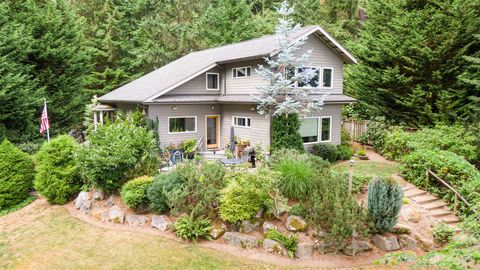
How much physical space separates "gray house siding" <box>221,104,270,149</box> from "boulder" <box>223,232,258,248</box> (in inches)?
273

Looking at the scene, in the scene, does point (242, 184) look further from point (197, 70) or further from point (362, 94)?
point (362, 94)

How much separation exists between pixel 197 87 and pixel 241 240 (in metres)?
10.5

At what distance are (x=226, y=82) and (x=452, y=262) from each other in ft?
51.2

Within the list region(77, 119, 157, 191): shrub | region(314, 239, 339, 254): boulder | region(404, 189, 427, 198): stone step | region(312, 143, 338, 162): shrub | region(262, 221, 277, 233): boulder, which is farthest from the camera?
region(312, 143, 338, 162): shrub

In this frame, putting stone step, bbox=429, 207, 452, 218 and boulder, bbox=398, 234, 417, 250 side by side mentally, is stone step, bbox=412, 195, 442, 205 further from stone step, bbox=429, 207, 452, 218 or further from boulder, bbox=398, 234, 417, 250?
boulder, bbox=398, 234, 417, 250

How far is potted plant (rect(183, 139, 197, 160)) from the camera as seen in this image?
1625 centimetres

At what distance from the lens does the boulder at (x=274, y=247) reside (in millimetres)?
9156

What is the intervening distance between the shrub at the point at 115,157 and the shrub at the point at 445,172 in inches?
407

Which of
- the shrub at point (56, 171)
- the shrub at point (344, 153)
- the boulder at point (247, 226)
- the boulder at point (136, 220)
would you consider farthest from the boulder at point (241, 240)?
the shrub at point (344, 153)

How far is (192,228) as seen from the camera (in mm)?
9727

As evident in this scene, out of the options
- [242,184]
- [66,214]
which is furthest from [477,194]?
[66,214]

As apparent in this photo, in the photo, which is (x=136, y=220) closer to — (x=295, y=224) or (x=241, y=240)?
(x=241, y=240)

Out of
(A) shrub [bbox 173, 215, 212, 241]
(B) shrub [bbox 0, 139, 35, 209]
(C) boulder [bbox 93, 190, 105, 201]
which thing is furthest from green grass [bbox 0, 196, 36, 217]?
(A) shrub [bbox 173, 215, 212, 241]

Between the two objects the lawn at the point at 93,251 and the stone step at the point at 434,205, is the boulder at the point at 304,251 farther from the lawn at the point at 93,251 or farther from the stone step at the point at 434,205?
the stone step at the point at 434,205
